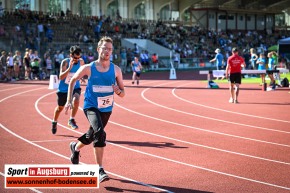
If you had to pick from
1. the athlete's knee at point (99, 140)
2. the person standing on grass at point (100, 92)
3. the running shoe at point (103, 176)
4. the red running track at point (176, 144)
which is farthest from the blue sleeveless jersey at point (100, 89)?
the red running track at point (176, 144)

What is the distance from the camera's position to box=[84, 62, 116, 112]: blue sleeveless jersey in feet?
22.7

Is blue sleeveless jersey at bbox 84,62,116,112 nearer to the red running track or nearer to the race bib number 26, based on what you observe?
the race bib number 26

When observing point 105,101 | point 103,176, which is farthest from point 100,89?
point 103,176

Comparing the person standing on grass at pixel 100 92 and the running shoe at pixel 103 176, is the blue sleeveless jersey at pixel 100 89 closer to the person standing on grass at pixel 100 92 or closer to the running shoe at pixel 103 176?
the person standing on grass at pixel 100 92

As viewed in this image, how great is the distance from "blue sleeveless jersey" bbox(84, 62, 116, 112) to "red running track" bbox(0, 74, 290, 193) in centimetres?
112

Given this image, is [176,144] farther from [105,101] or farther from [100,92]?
[100,92]

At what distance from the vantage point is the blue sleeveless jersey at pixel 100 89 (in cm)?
693

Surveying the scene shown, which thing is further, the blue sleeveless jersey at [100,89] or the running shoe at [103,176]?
the blue sleeveless jersey at [100,89]

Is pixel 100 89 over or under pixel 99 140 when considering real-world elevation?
over

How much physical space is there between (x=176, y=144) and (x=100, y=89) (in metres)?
3.10

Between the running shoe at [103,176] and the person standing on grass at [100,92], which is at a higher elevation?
the person standing on grass at [100,92]

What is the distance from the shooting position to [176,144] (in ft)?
31.4

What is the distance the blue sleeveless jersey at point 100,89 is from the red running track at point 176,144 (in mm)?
1124

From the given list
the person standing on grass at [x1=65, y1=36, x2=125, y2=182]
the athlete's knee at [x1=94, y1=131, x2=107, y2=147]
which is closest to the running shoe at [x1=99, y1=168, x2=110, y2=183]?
the person standing on grass at [x1=65, y1=36, x2=125, y2=182]
